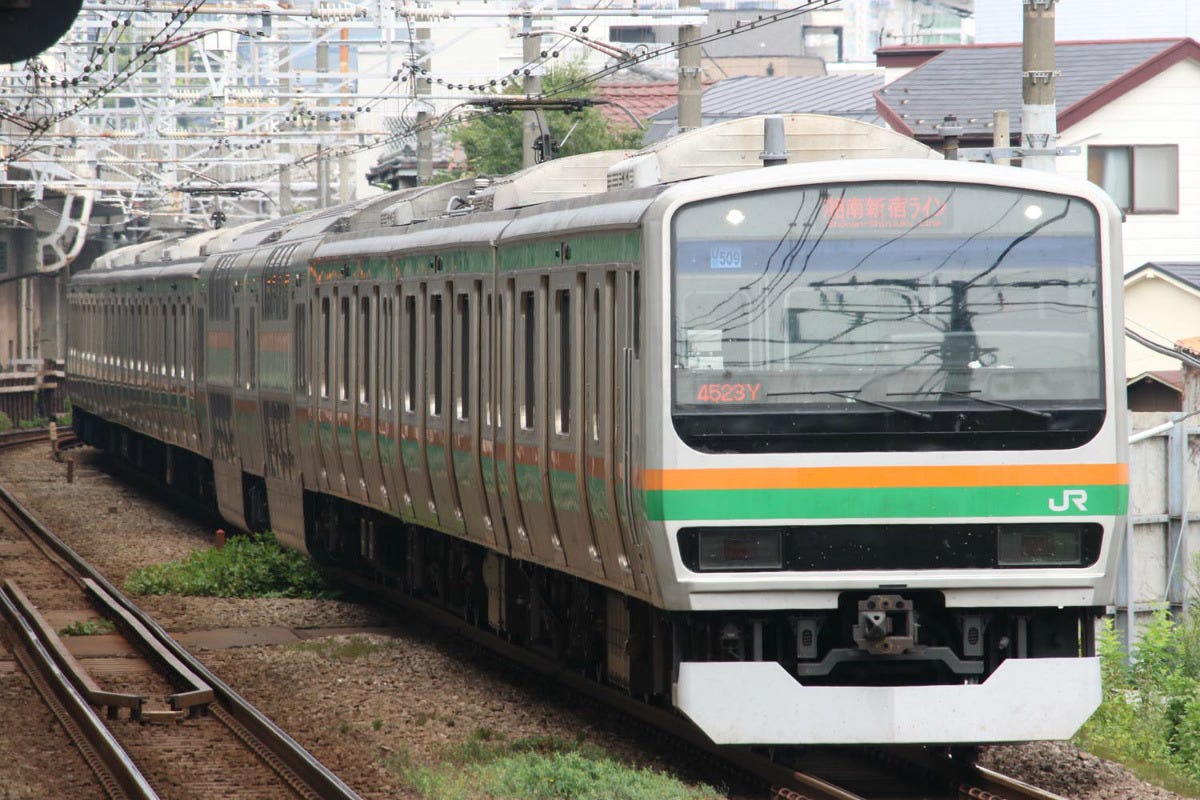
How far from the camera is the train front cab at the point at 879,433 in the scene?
8.84 meters

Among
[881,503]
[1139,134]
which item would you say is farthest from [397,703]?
[1139,134]

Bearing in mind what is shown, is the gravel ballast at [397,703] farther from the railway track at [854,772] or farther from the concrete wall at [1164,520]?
the concrete wall at [1164,520]

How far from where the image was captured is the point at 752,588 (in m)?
8.84

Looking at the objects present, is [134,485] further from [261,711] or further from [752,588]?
[752,588]

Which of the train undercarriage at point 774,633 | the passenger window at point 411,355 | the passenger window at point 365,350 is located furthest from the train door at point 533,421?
the passenger window at point 365,350

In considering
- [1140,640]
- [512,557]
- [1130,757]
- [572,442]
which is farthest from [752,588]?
[1140,640]

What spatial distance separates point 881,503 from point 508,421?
9.89 ft

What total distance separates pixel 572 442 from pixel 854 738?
2.24 meters

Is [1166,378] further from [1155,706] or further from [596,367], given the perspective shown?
Answer: [596,367]

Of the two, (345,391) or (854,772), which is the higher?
(345,391)

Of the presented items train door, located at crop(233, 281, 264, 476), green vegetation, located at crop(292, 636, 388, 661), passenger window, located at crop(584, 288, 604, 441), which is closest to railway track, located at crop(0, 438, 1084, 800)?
passenger window, located at crop(584, 288, 604, 441)

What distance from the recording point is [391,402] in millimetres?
14141

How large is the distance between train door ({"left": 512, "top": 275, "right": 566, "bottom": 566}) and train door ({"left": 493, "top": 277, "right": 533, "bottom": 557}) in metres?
0.06

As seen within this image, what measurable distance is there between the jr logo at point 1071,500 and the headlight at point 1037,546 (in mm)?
96
